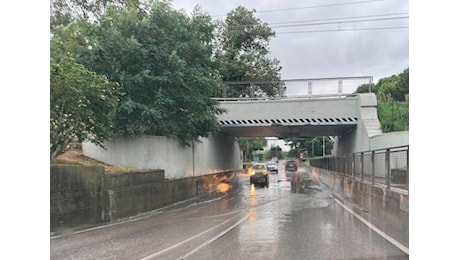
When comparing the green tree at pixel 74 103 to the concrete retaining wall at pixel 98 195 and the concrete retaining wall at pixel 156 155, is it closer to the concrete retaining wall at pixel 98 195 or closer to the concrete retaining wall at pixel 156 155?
the concrete retaining wall at pixel 98 195

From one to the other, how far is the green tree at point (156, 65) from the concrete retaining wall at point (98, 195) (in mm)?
2818

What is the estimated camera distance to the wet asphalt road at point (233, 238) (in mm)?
7473

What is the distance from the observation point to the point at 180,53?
18.3 m

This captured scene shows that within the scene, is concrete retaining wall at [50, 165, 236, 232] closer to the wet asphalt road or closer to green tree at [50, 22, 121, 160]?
the wet asphalt road

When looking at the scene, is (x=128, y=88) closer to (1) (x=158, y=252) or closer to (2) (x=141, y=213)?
(2) (x=141, y=213)

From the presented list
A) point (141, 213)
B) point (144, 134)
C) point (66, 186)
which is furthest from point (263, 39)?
point (66, 186)

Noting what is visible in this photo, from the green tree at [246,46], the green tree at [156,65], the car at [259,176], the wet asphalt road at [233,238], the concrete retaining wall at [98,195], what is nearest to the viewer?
the wet asphalt road at [233,238]

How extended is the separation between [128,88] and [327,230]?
1033 cm

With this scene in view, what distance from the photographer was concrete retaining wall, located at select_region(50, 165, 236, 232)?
1080cm

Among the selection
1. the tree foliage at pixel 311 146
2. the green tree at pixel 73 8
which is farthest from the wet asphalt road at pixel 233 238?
the tree foliage at pixel 311 146

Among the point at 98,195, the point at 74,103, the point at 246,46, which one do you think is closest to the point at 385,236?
the point at 98,195

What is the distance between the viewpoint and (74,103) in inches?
476

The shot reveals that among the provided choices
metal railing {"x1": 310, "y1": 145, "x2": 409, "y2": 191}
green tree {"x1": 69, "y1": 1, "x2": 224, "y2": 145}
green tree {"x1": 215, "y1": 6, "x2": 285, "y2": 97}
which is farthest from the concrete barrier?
green tree {"x1": 215, "y1": 6, "x2": 285, "y2": 97}

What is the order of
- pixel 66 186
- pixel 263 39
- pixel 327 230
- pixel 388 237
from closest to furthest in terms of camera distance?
pixel 388 237 < pixel 327 230 < pixel 66 186 < pixel 263 39
